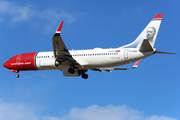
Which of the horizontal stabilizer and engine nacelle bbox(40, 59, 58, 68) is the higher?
engine nacelle bbox(40, 59, 58, 68)

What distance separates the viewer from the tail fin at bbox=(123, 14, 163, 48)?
1382 inches

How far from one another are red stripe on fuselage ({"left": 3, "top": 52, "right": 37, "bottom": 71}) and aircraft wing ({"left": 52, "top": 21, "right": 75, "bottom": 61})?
467cm

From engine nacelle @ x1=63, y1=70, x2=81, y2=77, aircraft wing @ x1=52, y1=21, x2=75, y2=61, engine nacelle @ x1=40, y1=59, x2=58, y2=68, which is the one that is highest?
aircraft wing @ x1=52, y1=21, x2=75, y2=61

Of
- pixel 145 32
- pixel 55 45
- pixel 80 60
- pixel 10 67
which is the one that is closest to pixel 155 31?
pixel 145 32

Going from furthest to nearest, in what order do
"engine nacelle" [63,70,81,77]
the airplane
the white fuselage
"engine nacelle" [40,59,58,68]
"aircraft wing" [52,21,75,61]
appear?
"engine nacelle" [63,70,81,77] < "engine nacelle" [40,59,58,68] < the white fuselage < the airplane < "aircraft wing" [52,21,75,61]

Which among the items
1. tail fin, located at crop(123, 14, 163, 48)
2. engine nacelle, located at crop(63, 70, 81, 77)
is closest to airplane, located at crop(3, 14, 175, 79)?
tail fin, located at crop(123, 14, 163, 48)

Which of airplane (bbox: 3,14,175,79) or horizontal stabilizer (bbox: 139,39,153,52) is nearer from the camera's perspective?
horizontal stabilizer (bbox: 139,39,153,52)

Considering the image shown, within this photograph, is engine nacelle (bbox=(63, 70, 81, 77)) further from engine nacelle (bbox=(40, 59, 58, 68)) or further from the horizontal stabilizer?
the horizontal stabilizer

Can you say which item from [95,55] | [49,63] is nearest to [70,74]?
[49,63]

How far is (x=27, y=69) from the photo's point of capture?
128 feet

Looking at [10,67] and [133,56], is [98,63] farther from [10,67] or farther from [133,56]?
[10,67]

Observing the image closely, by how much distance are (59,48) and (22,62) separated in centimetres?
766

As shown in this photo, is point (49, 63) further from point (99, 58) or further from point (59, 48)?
point (99, 58)

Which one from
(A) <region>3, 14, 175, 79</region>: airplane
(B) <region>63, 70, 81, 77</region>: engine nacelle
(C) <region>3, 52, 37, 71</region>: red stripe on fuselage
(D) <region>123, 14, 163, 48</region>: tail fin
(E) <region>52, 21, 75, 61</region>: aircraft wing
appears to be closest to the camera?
(E) <region>52, 21, 75, 61</region>: aircraft wing
